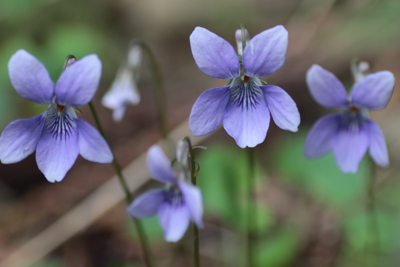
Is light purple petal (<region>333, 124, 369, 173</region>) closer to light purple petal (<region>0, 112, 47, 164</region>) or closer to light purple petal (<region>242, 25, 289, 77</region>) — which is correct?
light purple petal (<region>242, 25, 289, 77</region>)

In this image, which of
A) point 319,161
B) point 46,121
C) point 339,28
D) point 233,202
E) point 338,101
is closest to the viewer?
point 46,121

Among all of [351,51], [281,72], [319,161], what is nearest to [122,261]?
[319,161]

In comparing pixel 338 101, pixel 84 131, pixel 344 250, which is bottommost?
pixel 344 250

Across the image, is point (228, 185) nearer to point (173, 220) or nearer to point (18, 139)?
point (173, 220)

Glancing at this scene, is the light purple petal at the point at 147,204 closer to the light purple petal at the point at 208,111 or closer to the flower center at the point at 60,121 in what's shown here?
the light purple petal at the point at 208,111

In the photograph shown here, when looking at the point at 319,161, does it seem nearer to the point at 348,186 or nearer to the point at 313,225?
the point at 348,186
